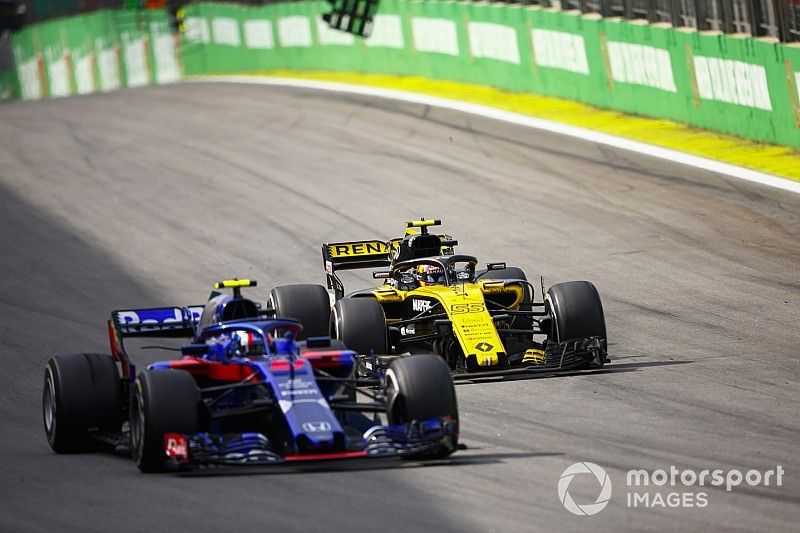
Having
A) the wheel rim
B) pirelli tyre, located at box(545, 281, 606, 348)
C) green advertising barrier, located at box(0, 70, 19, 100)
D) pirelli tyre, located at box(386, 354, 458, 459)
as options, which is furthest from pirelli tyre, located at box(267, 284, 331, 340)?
green advertising barrier, located at box(0, 70, 19, 100)

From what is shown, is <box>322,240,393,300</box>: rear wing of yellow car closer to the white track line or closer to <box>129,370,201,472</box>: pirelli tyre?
<box>129,370,201,472</box>: pirelli tyre

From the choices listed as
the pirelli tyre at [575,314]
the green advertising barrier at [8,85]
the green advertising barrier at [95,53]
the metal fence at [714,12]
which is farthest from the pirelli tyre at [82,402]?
the green advertising barrier at [8,85]

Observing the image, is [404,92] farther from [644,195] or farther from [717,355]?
[717,355]

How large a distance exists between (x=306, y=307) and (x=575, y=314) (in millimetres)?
2798

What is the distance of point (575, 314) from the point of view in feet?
51.0

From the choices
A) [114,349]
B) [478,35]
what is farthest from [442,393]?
[478,35]

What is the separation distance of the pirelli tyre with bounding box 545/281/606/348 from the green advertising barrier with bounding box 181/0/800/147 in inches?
446

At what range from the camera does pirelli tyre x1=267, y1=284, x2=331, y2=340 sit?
16.2m

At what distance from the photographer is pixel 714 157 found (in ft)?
88.8

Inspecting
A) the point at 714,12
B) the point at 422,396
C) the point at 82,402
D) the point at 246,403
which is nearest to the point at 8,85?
the point at 714,12

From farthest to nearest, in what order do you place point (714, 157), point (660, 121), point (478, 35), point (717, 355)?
point (478, 35) < point (660, 121) < point (714, 157) < point (717, 355)

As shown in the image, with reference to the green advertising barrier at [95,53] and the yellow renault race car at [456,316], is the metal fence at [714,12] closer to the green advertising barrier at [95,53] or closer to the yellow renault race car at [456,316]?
the yellow renault race car at [456,316]

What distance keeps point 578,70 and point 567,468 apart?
2342 centimetres

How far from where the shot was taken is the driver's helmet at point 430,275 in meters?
16.5
